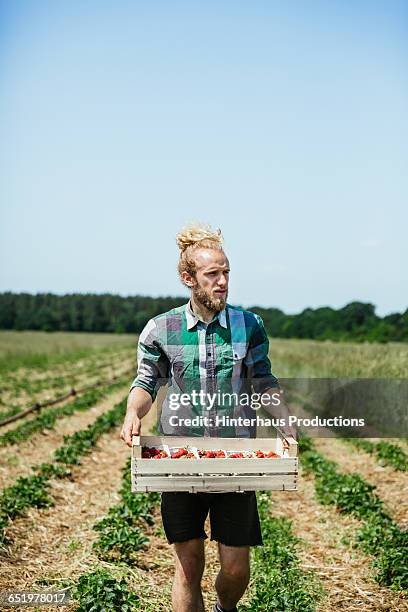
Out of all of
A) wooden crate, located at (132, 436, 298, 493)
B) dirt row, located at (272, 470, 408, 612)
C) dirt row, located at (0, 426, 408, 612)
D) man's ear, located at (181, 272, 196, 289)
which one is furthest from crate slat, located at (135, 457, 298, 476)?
dirt row, located at (272, 470, 408, 612)

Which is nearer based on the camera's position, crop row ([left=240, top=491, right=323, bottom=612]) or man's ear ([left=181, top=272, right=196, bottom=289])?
man's ear ([left=181, top=272, right=196, bottom=289])

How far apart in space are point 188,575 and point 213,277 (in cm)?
155

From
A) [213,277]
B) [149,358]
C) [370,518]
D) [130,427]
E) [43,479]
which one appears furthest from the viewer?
[43,479]

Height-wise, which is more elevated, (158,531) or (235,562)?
(235,562)

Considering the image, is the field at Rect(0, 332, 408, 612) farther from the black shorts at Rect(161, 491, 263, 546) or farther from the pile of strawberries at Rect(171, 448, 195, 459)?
the pile of strawberries at Rect(171, 448, 195, 459)

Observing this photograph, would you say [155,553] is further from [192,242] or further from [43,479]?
[192,242]

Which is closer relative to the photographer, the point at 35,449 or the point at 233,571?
the point at 233,571

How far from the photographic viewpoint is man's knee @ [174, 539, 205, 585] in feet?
12.4

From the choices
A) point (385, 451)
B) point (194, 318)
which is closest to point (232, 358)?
point (194, 318)

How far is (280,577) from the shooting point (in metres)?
5.37

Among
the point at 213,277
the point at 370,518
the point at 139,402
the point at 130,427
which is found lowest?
the point at 370,518

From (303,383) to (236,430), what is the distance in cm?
1423

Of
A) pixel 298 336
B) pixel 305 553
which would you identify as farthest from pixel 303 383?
pixel 298 336

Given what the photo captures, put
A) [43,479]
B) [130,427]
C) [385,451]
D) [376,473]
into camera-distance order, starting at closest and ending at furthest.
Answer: [130,427] < [43,479] < [376,473] < [385,451]
